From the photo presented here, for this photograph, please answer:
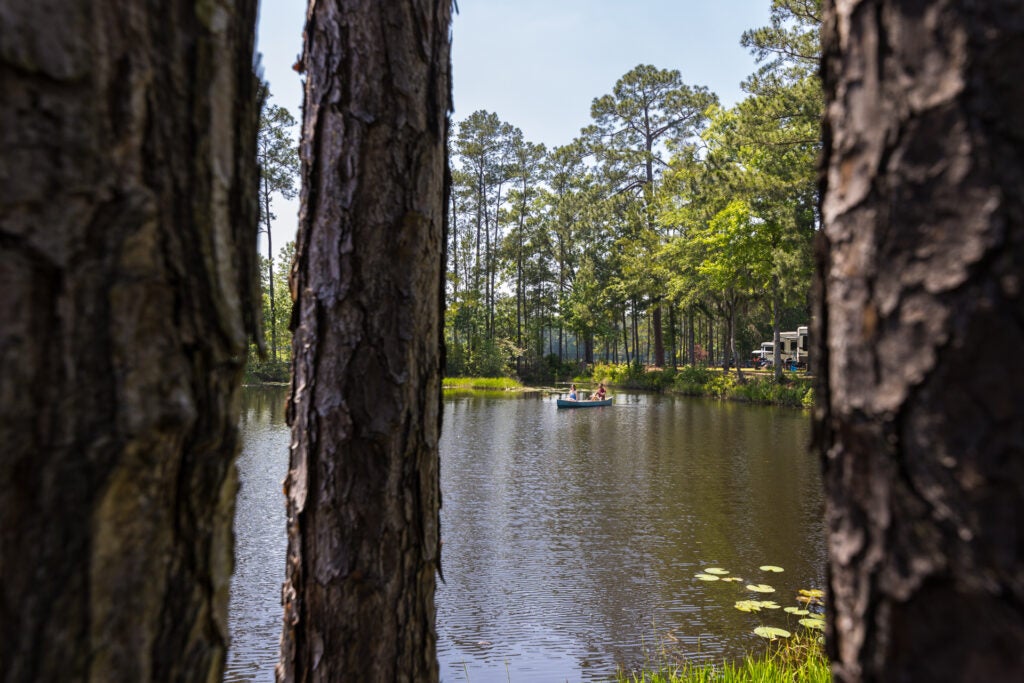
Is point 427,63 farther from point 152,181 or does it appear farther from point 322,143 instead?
point 152,181

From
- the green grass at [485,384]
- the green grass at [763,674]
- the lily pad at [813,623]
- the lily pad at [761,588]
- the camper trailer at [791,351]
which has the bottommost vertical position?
the lily pad at [761,588]

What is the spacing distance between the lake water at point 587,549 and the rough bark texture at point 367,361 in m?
1.11

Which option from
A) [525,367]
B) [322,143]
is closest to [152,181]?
[322,143]

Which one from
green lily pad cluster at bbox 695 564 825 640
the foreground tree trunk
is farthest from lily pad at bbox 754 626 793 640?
the foreground tree trunk

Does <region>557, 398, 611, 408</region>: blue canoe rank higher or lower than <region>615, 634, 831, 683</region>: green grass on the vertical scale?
higher

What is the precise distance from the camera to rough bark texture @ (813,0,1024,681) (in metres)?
0.56

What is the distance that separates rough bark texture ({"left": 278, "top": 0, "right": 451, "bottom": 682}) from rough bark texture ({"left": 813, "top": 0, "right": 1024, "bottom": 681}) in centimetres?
135

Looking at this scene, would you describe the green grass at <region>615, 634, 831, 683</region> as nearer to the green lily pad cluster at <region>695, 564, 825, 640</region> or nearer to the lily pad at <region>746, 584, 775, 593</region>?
the green lily pad cluster at <region>695, 564, 825, 640</region>

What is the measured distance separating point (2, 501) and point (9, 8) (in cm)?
40

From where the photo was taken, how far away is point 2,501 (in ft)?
1.94

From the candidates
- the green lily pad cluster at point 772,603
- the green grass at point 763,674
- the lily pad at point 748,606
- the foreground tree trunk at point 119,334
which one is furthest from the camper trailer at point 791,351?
the foreground tree trunk at point 119,334

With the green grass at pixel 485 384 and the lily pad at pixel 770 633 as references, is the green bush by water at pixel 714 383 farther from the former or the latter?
the lily pad at pixel 770 633

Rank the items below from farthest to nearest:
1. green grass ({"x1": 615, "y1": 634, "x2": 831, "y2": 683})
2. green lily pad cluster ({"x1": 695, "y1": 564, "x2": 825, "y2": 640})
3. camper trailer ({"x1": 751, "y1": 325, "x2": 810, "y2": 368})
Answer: camper trailer ({"x1": 751, "y1": 325, "x2": 810, "y2": 368})
green lily pad cluster ({"x1": 695, "y1": 564, "x2": 825, "y2": 640})
green grass ({"x1": 615, "y1": 634, "x2": 831, "y2": 683})

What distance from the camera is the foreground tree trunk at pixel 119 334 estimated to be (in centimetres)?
60
